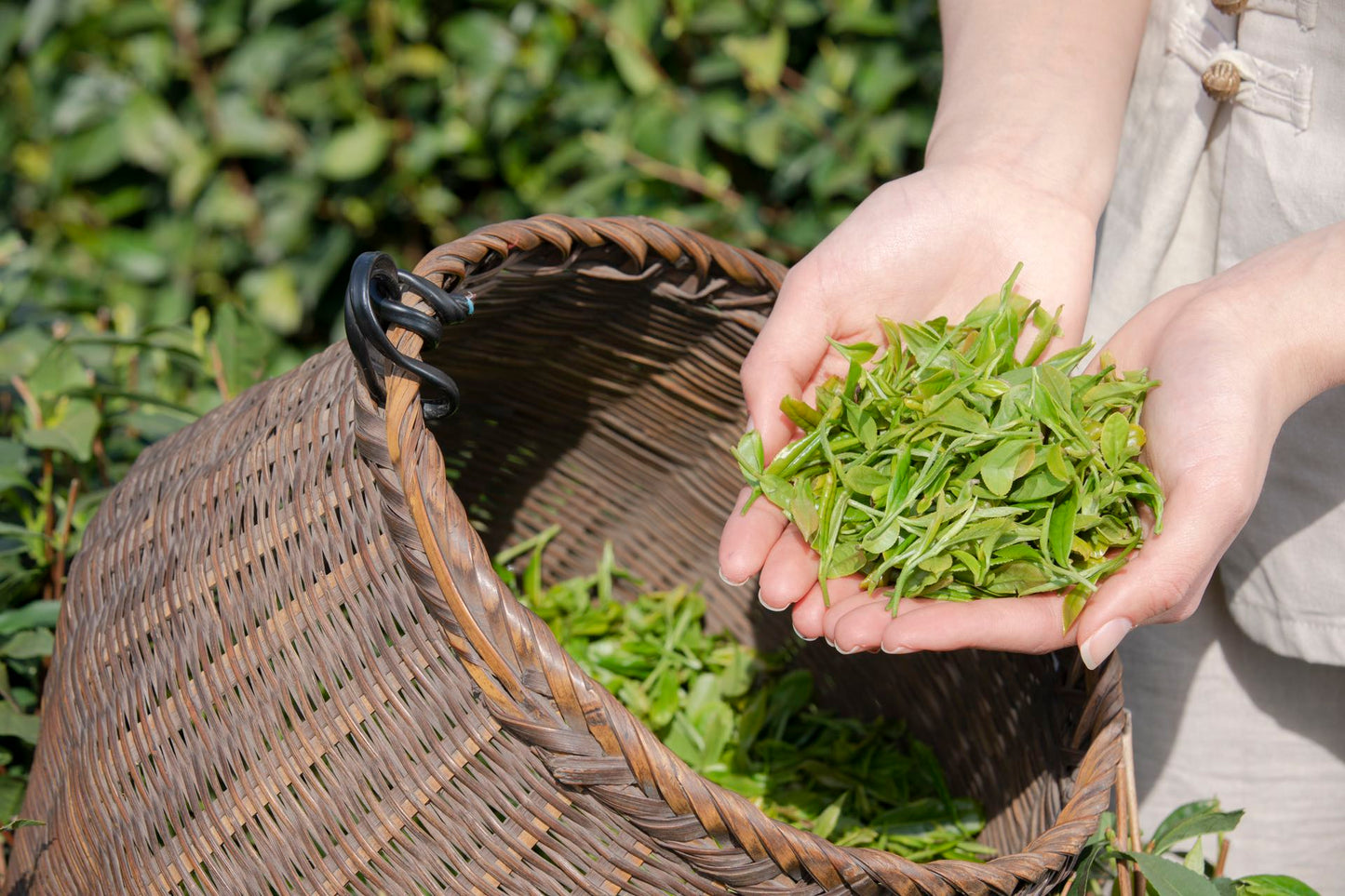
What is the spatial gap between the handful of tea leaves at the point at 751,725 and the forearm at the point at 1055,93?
58 cm

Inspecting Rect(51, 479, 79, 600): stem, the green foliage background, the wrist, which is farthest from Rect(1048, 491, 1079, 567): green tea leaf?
the green foliage background

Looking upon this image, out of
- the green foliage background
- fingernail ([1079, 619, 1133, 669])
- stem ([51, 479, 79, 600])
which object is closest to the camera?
fingernail ([1079, 619, 1133, 669])

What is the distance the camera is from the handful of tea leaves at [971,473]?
2.72 ft

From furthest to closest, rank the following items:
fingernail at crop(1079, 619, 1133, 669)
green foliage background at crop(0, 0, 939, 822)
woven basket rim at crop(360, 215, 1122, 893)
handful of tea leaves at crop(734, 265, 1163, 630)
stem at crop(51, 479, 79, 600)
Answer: green foliage background at crop(0, 0, 939, 822)
stem at crop(51, 479, 79, 600)
handful of tea leaves at crop(734, 265, 1163, 630)
fingernail at crop(1079, 619, 1133, 669)
woven basket rim at crop(360, 215, 1122, 893)

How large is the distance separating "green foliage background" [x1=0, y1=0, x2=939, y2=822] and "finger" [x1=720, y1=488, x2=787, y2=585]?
39.0 inches

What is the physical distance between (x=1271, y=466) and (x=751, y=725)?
57 centimetres

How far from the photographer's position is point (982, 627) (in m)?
0.77

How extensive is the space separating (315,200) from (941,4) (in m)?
1.24

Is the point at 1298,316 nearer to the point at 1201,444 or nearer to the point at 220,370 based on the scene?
the point at 1201,444

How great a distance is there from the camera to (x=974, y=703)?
1.05 metres

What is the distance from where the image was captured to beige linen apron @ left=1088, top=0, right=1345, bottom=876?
0.92m

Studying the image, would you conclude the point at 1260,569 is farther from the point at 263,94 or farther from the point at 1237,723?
the point at 263,94

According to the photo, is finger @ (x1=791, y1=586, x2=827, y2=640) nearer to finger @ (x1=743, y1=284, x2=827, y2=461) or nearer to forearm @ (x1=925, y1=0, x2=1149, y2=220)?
finger @ (x1=743, y1=284, x2=827, y2=461)

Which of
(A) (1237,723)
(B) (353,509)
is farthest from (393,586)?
(A) (1237,723)
